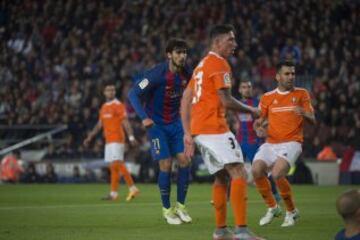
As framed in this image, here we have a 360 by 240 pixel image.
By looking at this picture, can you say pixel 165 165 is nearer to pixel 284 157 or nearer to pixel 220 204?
pixel 284 157

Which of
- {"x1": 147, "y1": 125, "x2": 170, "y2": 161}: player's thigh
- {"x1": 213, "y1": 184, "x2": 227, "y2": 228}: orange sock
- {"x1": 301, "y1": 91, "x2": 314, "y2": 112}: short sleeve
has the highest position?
{"x1": 301, "y1": 91, "x2": 314, "y2": 112}: short sleeve

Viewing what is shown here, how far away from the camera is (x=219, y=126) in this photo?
9.98 metres

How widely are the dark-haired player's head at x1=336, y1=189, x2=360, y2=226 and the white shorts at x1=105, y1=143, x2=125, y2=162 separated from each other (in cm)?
1294

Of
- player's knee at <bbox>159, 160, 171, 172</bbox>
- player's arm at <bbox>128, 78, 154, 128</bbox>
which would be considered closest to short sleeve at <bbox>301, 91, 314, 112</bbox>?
player's knee at <bbox>159, 160, 171, 172</bbox>

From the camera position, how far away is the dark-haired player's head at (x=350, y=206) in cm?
666

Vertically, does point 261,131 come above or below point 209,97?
below

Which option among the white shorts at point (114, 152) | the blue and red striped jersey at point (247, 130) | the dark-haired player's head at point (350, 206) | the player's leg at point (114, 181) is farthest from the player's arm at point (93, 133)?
the dark-haired player's head at point (350, 206)

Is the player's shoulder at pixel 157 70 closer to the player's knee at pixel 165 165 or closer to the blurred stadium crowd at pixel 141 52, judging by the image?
the player's knee at pixel 165 165

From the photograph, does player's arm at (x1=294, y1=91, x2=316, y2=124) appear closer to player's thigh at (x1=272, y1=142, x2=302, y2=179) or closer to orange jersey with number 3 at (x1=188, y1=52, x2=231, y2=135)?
player's thigh at (x1=272, y1=142, x2=302, y2=179)

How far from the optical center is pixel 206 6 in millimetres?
31953

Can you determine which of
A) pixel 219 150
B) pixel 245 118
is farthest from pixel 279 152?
pixel 245 118

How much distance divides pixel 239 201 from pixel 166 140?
155 inches

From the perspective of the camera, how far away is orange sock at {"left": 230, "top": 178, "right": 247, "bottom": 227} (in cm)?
980

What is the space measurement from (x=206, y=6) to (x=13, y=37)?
8.47 m
